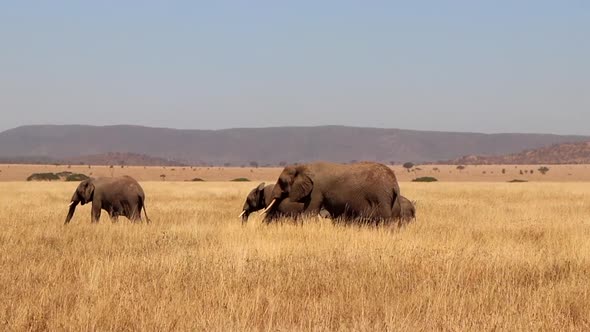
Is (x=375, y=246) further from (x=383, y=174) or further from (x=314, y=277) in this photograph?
(x=383, y=174)

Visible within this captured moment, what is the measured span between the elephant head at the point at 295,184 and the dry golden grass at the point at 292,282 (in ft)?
8.70

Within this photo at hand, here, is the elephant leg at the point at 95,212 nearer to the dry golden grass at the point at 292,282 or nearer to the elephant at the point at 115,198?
the elephant at the point at 115,198

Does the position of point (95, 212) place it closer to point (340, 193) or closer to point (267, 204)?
point (267, 204)

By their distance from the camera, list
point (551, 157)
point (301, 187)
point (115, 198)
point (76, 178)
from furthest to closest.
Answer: point (551, 157)
point (76, 178)
point (115, 198)
point (301, 187)

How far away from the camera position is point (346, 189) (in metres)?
14.9

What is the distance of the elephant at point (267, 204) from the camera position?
16.5m

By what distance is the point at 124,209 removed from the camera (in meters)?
18.4

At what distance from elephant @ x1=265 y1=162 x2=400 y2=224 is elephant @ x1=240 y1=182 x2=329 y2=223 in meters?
0.85

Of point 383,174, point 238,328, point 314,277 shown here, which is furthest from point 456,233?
point 238,328

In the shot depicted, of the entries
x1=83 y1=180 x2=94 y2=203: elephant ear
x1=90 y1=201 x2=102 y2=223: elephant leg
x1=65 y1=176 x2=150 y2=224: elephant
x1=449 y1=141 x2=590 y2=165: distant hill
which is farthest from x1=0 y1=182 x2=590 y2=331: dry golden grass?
x1=449 y1=141 x2=590 y2=165: distant hill

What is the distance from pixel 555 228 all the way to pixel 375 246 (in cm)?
582

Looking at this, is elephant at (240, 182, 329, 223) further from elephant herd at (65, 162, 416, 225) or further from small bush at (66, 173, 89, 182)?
small bush at (66, 173, 89, 182)

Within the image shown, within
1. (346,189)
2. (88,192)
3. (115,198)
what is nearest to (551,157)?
(115,198)

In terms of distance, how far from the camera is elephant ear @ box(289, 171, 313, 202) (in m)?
15.3
